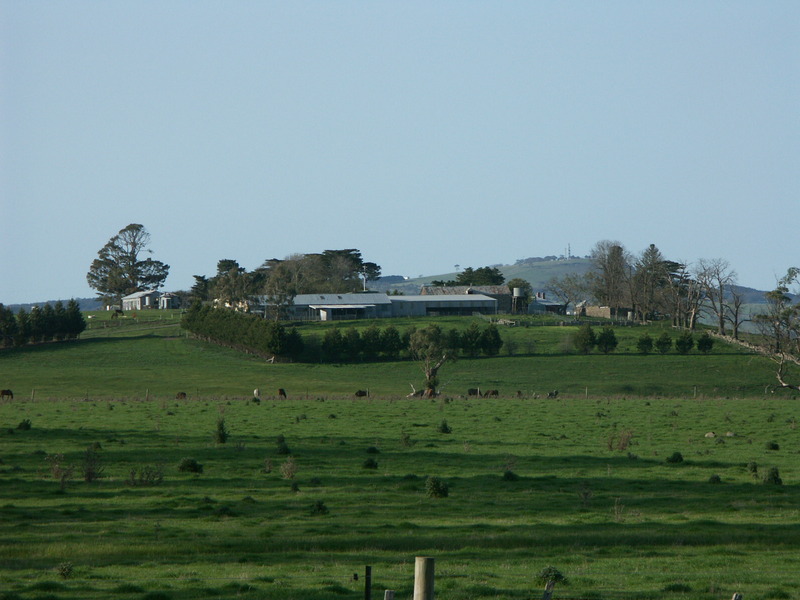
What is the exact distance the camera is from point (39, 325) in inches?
4254

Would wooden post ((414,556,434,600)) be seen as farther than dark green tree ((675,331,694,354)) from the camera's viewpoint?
No

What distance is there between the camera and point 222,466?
1216 inches

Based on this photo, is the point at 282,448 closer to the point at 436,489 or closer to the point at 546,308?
the point at 436,489

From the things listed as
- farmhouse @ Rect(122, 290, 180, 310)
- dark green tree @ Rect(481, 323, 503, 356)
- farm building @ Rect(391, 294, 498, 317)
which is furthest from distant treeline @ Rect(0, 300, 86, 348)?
farm building @ Rect(391, 294, 498, 317)

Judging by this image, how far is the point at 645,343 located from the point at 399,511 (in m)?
81.1

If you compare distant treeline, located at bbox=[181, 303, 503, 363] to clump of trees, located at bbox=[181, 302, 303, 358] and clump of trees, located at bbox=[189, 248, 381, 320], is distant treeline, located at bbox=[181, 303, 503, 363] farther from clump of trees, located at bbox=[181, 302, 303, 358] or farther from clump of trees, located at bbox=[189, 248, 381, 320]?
clump of trees, located at bbox=[189, 248, 381, 320]

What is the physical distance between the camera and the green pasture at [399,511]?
53.0ft

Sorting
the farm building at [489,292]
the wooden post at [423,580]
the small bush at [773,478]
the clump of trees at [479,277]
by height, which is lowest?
the small bush at [773,478]

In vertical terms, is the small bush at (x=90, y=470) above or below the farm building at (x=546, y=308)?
below

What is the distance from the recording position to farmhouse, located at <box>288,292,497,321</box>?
452 ft

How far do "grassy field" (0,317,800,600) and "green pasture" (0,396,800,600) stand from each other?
9cm

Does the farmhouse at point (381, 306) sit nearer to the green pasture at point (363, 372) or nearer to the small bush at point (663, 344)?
the green pasture at point (363, 372)

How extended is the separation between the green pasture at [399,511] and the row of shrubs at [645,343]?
55322mm

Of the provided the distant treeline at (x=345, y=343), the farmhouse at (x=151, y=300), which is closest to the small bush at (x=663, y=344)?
the distant treeline at (x=345, y=343)
